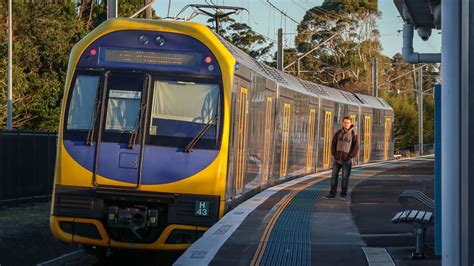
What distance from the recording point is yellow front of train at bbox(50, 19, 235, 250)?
9742 mm

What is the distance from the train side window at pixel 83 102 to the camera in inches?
392

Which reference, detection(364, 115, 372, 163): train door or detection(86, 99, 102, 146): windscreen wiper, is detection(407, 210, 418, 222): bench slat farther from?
detection(364, 115, 372, 163): train door

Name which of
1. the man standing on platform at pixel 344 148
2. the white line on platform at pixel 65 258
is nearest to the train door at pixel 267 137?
the man standing on platform at pixel 344 148

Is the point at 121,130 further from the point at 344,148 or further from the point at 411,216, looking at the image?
the point at 344,148

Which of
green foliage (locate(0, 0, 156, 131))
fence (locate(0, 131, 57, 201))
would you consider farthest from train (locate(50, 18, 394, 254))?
green foliage (locate(0, 0, 156, 131))

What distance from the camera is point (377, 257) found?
8.03 meters

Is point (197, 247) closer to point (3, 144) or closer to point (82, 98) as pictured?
point (82, 98)

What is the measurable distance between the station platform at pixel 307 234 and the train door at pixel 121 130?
1410mm

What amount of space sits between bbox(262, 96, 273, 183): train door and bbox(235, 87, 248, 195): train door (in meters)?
2.40

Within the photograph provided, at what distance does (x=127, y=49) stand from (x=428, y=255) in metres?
4.68

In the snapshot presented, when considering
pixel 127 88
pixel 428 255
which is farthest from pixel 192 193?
pixel 428 255

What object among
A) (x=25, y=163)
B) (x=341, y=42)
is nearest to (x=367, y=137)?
(x=25, y=163)

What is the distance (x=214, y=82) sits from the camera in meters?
10.0

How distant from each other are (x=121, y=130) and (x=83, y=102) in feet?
2.11
